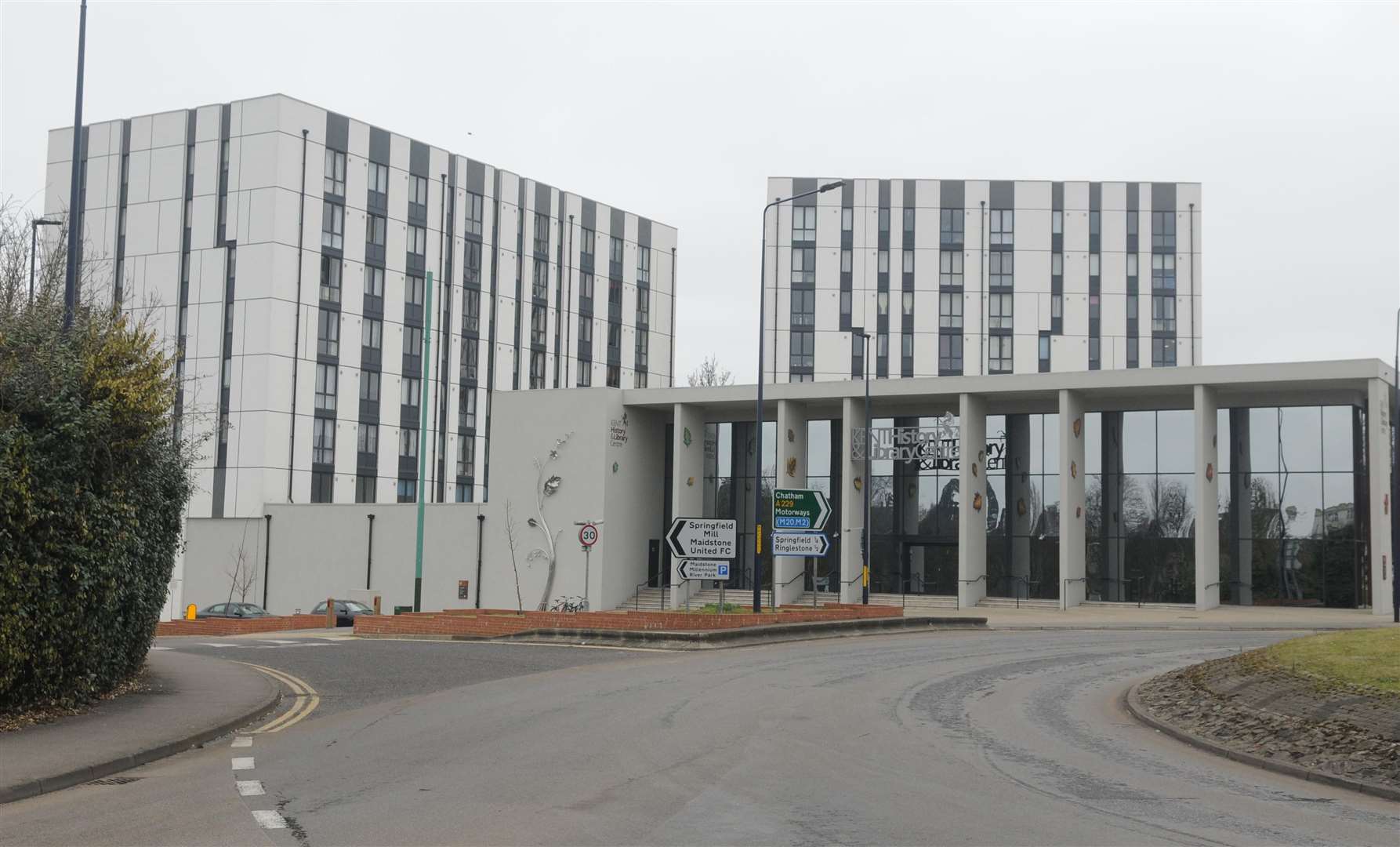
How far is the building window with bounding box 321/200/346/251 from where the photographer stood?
6524cm

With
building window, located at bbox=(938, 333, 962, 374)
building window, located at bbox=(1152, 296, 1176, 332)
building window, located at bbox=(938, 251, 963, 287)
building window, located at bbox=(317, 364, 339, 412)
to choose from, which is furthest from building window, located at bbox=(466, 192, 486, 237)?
building window, located at bbox=(1152, 296, 1176, 332)

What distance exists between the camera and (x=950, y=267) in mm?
77062

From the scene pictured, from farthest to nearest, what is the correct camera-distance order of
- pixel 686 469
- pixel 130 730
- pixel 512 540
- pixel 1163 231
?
pixel 1163 231
pixel 686 469
pixel 512 540
pixel 130 730

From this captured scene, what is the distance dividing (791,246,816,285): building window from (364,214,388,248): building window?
2374cm

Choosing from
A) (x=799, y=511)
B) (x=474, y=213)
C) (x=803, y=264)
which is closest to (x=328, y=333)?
(x=474, y=213)

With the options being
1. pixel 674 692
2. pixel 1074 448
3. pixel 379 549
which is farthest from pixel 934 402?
pixel 674 692

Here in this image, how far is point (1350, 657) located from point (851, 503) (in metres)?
35.8

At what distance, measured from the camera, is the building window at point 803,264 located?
77.5m

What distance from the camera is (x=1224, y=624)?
123 feet

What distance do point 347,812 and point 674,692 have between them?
352 inches

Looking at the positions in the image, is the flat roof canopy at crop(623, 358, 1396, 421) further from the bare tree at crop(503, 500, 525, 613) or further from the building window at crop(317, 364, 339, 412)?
the building window at crop(317, 364, 339, 412)

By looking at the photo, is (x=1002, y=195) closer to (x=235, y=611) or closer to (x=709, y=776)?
(x=235, y=611)

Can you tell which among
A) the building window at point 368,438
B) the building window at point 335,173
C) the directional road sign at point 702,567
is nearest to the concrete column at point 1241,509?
the directional road sign at point 702,567

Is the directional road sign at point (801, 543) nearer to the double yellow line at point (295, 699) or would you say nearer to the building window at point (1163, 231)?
the double yellow line at point (295, 699)
